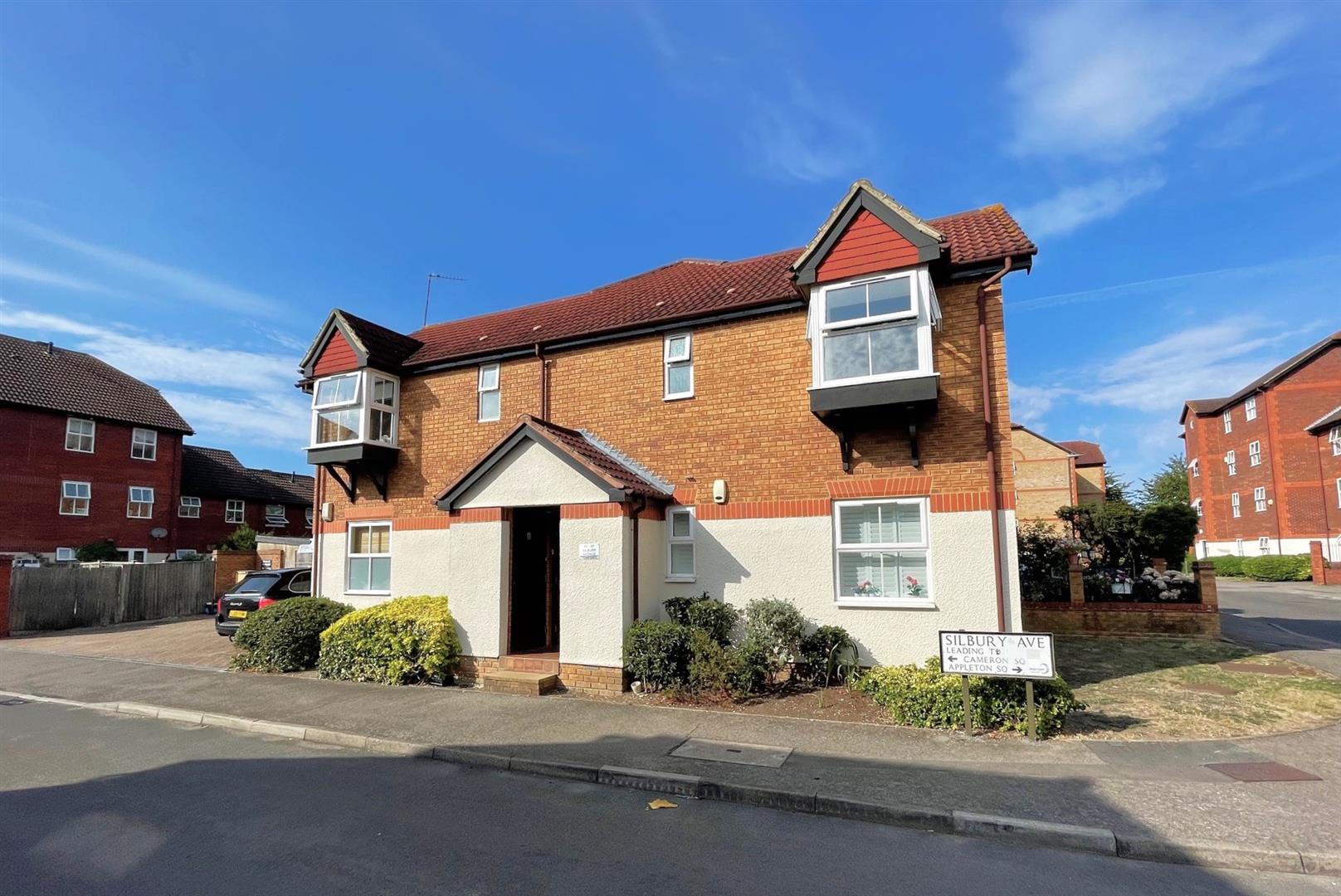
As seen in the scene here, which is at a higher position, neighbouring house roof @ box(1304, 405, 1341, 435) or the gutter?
neighbouring house roof @ box(1304, 405, 1341, 435)

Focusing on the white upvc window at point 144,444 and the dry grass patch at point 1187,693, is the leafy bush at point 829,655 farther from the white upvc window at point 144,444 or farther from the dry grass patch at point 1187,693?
the white upvc window at point 144,444

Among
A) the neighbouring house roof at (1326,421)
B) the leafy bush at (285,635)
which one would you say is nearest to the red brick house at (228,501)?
the leafy bush at (285,635)

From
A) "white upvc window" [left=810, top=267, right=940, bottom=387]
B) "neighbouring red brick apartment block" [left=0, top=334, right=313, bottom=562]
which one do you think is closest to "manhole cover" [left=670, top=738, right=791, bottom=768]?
"white upvc window" [left=810, top=267, right=940, bottom=387]

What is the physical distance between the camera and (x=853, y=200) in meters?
9.67

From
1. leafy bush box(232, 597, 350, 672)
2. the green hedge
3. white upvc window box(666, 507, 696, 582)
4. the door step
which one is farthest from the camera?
leafy bush box(232, 597, 350, 672)

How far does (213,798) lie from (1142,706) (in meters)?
10.3

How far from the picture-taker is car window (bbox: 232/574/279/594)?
49.1 feet

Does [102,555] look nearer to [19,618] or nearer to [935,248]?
[19,618]

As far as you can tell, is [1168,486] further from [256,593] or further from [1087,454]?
[256,593]

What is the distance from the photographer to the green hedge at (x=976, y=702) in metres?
7.16

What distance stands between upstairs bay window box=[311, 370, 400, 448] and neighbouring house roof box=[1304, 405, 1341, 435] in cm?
4281

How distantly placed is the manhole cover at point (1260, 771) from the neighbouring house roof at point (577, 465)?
23.3 feet

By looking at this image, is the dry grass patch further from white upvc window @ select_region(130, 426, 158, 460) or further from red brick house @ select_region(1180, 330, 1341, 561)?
white upvc window @ select_region(130, 426, 158, 460)

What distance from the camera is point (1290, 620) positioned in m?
17.5
